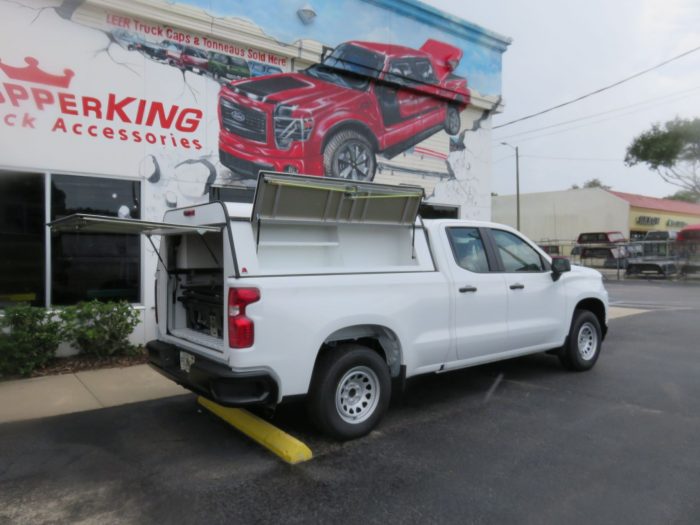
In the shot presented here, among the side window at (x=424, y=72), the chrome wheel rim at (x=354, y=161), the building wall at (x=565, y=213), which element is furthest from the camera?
the building wall at (x=565, y=213)

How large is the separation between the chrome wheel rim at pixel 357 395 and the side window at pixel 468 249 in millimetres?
1585

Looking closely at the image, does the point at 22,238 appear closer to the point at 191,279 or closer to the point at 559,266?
the point at 191,279

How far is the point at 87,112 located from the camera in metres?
7.36

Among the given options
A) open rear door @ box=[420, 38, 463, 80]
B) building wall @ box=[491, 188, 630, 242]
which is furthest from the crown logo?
building wall @ box=[491, 188, 630, 242]

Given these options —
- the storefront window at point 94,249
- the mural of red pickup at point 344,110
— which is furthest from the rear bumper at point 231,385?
the mural of red pickup at point 344,110

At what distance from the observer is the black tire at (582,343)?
6523 millimetres

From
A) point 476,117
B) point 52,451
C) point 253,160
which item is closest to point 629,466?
point 52,451

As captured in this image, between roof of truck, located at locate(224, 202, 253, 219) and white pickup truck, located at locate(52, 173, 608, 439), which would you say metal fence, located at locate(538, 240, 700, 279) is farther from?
roof of truck, located at locate(224, 202, 253, 219)

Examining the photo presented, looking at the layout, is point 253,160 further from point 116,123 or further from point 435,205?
point 435,205

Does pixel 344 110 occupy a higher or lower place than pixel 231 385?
higher

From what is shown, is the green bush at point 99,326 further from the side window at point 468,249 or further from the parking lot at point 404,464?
the side window at point 468,249

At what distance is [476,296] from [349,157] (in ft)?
18.1

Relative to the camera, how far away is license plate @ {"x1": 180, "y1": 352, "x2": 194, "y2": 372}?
439 centimetres

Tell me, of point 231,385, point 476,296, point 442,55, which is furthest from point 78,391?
point 442,55
